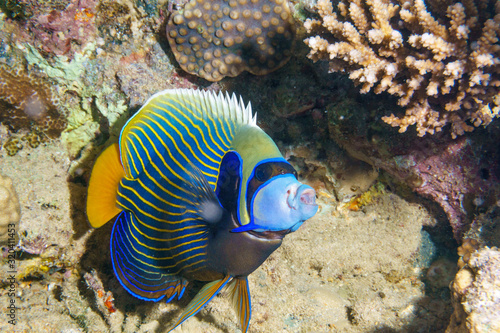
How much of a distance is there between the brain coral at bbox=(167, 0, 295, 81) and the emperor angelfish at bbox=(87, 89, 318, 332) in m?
0.82

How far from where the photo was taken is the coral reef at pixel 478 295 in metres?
1.65

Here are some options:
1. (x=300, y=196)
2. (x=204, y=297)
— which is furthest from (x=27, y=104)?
(x=300, y=196)

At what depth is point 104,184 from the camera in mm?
1902

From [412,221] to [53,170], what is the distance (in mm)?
3489

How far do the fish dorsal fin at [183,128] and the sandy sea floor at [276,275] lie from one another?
3.89ft

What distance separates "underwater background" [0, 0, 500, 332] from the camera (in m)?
2.21

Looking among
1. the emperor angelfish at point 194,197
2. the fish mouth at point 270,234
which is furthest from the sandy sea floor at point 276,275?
the fish mouth at point 270,234

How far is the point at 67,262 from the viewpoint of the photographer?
259 centimetres

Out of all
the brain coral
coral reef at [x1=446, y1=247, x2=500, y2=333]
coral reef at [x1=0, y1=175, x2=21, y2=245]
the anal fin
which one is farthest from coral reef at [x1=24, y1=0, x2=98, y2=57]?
coral reef at [x1=446, y1=247, x2=500, y2=333]

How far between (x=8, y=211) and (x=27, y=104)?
3.11ft

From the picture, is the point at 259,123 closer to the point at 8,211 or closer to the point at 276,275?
the point at 276,275

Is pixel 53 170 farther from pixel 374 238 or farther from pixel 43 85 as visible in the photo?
pixel 374 238

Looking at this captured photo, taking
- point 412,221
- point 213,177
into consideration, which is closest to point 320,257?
point 412,221

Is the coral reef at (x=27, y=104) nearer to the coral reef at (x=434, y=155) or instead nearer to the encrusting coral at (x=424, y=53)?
the encrusting coral at (x=424, y=53)
